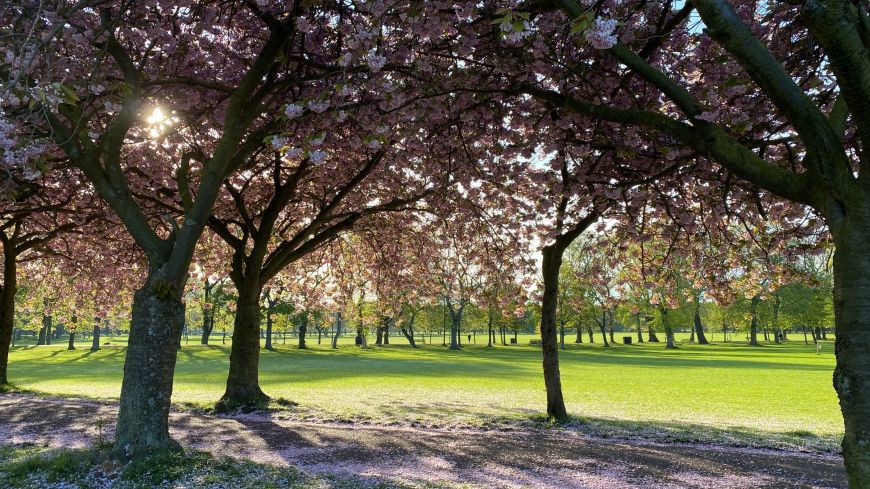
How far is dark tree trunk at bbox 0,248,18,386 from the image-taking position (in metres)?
16.4

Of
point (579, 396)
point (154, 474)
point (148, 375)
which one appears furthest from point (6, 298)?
point (579, 396)

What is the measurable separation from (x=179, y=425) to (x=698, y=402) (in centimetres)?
1433

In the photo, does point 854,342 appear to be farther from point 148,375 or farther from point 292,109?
→ point 148,375

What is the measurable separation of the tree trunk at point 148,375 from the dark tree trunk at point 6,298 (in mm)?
13060

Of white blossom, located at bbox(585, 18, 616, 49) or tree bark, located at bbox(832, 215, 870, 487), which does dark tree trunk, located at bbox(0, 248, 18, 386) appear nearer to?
white blossom, located at bbox(585, 18, 616, 49)

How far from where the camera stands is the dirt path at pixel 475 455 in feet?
21.0

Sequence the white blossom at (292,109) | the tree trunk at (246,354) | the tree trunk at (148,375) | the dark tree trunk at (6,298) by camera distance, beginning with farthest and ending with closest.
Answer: the dark tree trunk at (6,298) → the tree trunk at (246,354) → the tree trunk at (148,375) → the white blossom at (292,109)

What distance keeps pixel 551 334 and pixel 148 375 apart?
7745mm

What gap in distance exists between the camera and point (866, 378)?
3.77m

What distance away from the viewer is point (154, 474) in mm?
6035

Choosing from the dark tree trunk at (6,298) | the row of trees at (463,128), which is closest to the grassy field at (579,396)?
the dark tree trunk at (6,298)

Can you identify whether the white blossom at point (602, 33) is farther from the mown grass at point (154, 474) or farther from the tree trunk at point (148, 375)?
the tree trunk at point (148, 375)

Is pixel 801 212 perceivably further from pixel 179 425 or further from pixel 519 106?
pixel 179 425

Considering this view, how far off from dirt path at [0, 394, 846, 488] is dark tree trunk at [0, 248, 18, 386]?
7859 millimetres
